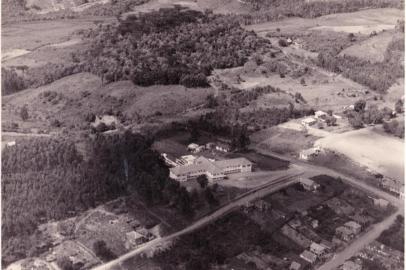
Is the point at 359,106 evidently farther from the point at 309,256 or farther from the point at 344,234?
the point at 309,256

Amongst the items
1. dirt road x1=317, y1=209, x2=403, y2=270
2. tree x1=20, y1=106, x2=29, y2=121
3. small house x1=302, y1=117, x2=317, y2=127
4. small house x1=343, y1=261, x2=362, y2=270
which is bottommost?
dirt road x1=317, y1=209, x2=403, y2=270

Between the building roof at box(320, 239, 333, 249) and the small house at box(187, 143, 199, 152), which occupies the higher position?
the small house at box(187, 143, 199, 152)

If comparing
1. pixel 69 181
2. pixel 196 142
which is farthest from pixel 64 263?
pixel 196 142

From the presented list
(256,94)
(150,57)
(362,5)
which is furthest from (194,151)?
(362,5)

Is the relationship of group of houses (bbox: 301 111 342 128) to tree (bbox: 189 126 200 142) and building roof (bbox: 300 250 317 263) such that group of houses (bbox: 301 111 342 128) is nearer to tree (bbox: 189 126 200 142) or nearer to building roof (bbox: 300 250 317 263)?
tree (bbox: 189 126 200 142)

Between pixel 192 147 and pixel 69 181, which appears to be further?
pixel 192 147

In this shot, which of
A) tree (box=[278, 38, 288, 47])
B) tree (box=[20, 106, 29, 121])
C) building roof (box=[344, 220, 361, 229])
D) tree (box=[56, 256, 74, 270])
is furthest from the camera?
tree (box=[278, 38, 288, 47])

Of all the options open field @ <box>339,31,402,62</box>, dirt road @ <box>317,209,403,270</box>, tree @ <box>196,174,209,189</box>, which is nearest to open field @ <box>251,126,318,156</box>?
tree @ <box>196,174,209,189</box>
